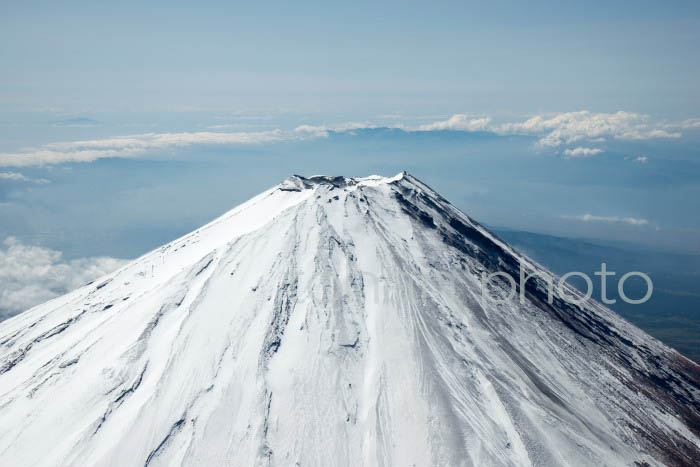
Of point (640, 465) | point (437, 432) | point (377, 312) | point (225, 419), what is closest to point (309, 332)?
point (377, 312)

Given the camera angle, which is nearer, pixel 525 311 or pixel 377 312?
pixel 377 312

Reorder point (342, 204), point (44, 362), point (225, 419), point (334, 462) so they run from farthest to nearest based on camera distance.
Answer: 1. point (342, 204)
2. point (44, 362)
3. point (225, 419)
4. point (334, 462)

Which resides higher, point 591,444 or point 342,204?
point 342,204

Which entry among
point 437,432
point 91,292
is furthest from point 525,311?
point 91,292

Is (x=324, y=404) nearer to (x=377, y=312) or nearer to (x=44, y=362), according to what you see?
(x=377, y=312)

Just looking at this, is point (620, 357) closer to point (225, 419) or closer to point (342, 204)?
point (342, 204)

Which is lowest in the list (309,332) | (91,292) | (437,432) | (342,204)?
(91,292)

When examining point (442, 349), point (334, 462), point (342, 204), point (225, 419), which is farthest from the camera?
point (342, 204)
